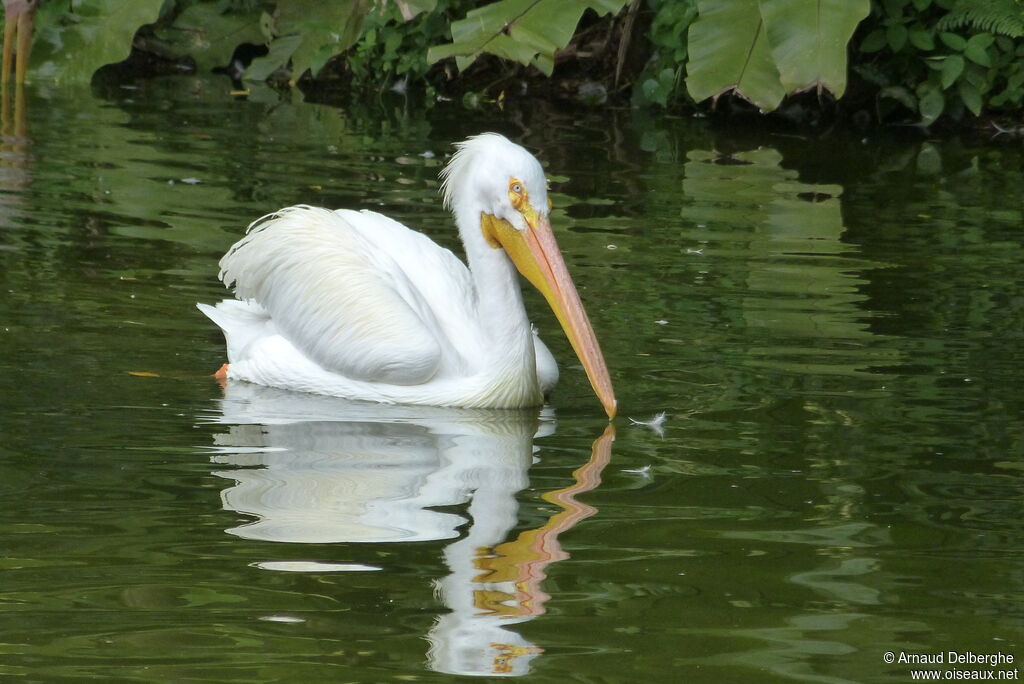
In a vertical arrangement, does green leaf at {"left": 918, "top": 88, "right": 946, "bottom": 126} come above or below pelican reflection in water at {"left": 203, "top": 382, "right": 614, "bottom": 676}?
above

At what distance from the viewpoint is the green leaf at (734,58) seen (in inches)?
299

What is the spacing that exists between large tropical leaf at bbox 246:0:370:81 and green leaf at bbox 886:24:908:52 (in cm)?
346

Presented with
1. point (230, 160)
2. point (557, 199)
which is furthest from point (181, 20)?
point (557, 199)

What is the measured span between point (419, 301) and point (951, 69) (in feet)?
19.7

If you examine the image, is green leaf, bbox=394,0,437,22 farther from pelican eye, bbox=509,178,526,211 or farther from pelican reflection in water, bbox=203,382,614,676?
pelican reflection in water, bbox=203,382,614,676

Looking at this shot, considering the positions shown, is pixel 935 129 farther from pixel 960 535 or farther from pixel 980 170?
pixel 960 535

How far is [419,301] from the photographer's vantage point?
15.3 ft

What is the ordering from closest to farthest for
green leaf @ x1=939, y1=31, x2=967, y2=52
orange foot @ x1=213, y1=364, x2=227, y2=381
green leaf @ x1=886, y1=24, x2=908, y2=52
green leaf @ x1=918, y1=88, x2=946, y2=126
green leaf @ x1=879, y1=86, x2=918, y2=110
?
orange foot @ x1=213, y1=364, x2=227, y2=381
green leaf @ x1=939, y1=31, x2=967, y2=52
green leaf @ x1=886, y1=24, x2=908, y2=52
green leaf @ x1=918, y1=88, x2=946, y2=126
green leaf @ x1=879, y1=86, x2=918, y2=110

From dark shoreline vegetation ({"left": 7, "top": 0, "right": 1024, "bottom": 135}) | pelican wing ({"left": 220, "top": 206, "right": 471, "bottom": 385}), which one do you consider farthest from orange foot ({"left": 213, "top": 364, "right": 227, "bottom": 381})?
dark shoreline vegetation ({"left": 7, "top": 0, "right": 1024, "bottom": 135})

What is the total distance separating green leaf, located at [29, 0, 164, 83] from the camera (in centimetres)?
1031

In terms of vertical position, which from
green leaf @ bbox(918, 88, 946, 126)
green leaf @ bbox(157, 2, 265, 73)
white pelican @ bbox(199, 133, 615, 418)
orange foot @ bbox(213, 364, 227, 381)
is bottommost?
orange foot @ bbox(213, 364, 227, 381)

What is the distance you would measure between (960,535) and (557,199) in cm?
441

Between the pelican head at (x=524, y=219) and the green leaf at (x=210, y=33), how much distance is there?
304 inches

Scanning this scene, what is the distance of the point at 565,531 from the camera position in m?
3.28
